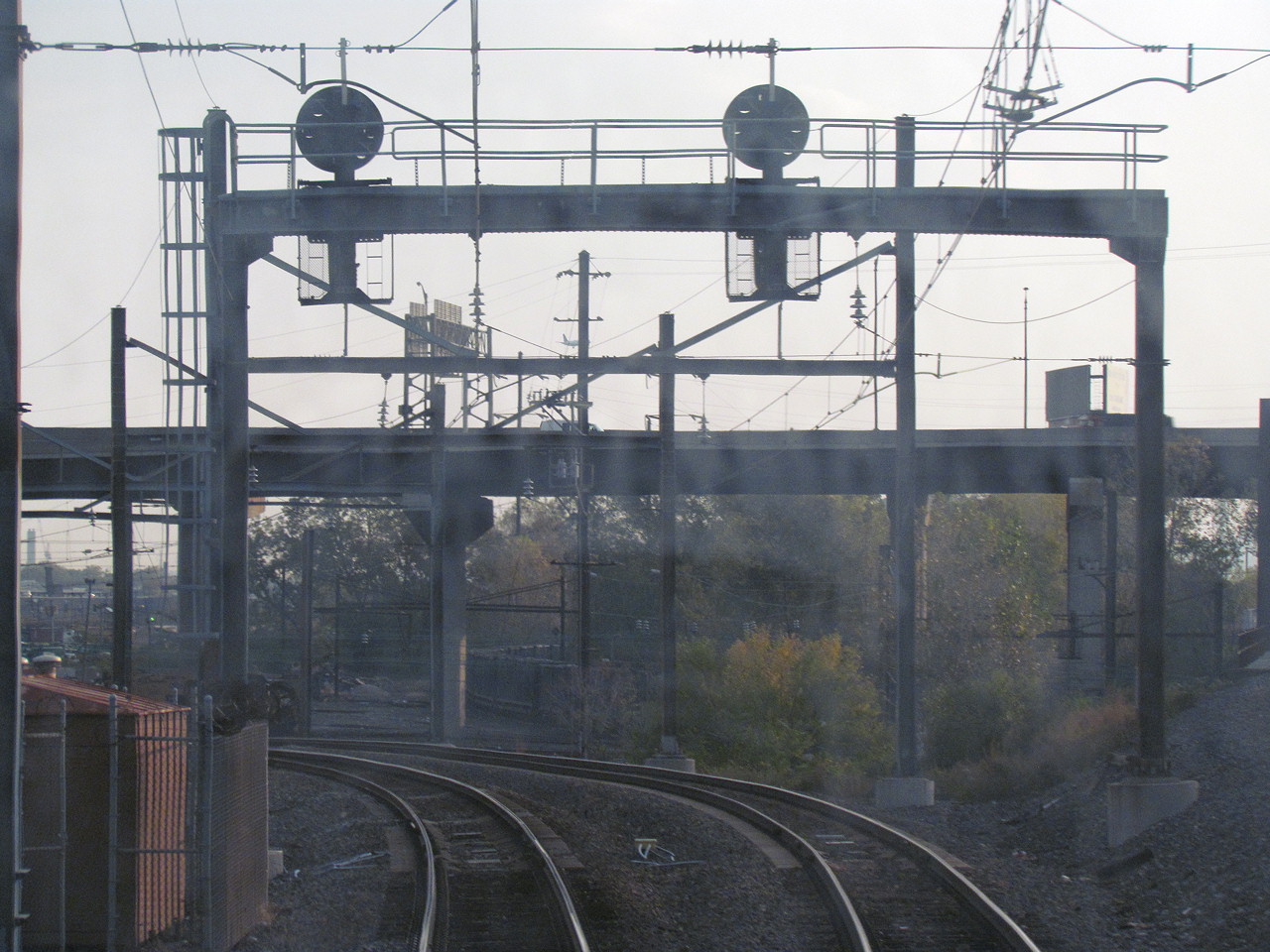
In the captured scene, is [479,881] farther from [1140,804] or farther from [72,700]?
[1140,804]

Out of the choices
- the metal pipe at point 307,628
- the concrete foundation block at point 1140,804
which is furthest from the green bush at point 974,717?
the metal pipe at point 307,628

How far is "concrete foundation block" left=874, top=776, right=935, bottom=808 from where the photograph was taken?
15609mm

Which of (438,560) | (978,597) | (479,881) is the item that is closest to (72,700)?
(479,881)

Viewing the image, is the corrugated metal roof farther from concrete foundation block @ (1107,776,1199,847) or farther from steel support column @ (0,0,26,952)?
concrete foundation block @ (1107,776,1199,847)

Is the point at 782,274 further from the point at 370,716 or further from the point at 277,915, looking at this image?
the point at 370,716

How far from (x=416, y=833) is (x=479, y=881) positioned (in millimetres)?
2837

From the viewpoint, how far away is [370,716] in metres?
43.2

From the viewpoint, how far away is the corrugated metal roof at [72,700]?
8.31m

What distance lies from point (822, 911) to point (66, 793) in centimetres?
557

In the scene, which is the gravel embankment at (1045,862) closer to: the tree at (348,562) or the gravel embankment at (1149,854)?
the gravel embankment at (1149,854)

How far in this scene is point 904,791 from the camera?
15609 millimetres

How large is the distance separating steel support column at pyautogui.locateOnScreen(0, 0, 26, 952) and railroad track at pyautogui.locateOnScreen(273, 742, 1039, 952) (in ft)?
17.0

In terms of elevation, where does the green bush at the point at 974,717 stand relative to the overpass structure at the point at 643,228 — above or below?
below

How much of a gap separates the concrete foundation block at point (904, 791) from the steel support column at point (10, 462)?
11.4 metres
